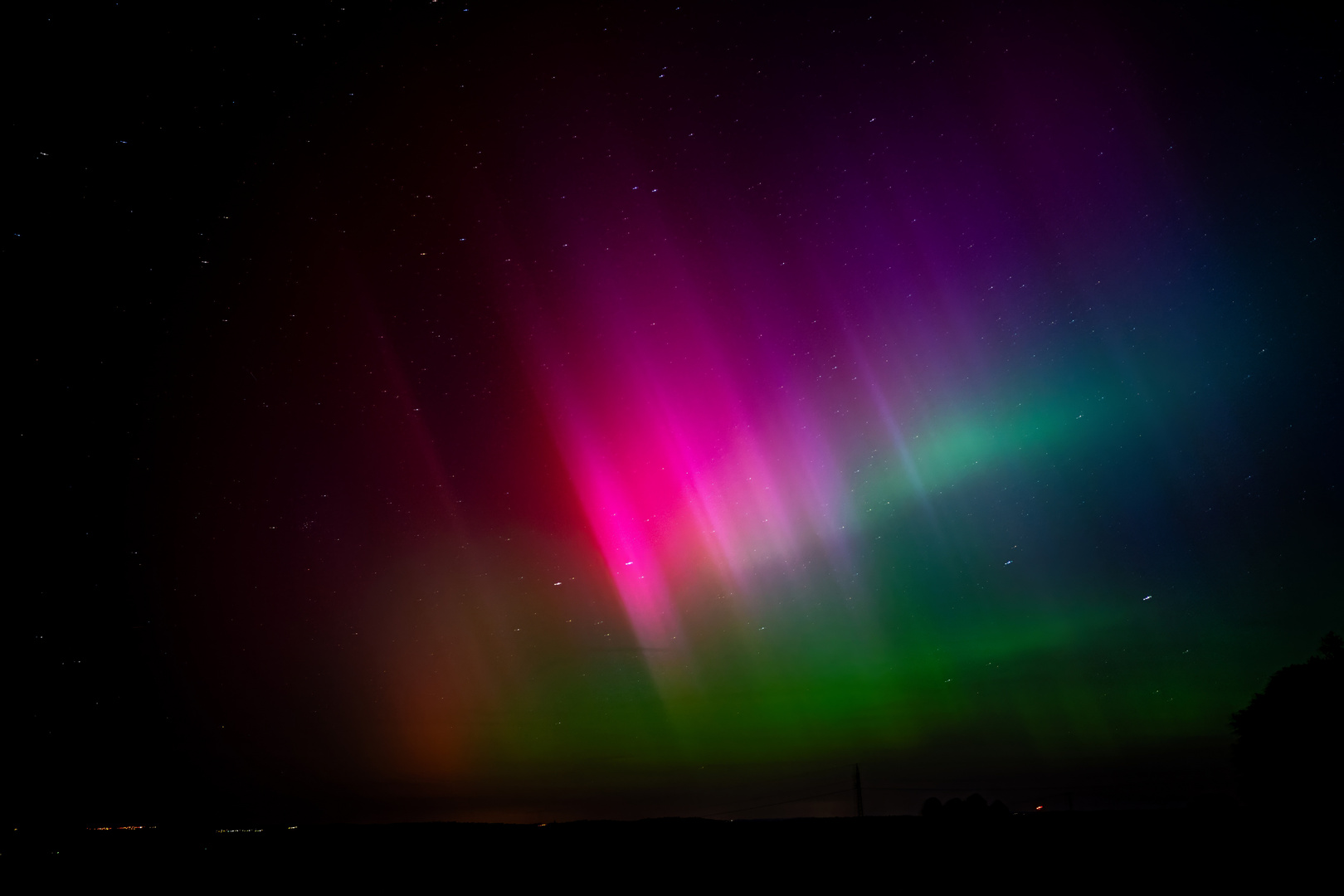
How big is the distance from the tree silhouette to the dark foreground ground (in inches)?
1109

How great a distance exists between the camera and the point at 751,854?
5676 mm

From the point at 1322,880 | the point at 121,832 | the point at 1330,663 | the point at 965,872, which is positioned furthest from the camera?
the point at 1330,663

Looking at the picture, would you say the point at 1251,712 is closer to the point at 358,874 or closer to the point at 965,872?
the point at 965,872

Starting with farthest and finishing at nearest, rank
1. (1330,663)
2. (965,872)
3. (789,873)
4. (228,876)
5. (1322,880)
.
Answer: (1330,663), (228,876), (789,873), (965,872), (1322,880)

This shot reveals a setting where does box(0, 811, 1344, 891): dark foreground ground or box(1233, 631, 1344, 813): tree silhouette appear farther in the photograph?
box(1233, 631, 1344, 813): tree silhouette

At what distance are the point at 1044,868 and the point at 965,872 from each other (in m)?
0.55

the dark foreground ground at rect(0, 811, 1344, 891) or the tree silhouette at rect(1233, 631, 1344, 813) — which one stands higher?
the dark foreground ground at rect(0, 811, 1344, 891)

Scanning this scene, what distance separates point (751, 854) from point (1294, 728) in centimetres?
3563

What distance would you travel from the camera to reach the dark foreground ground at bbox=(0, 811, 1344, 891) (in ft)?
15.7

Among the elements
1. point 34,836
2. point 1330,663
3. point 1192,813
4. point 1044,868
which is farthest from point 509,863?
point 1330,663

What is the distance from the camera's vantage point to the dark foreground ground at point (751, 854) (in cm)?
479

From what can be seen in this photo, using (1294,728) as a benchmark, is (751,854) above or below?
above

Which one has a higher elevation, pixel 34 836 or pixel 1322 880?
pixel 34 836

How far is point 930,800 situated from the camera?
25.8 feet
